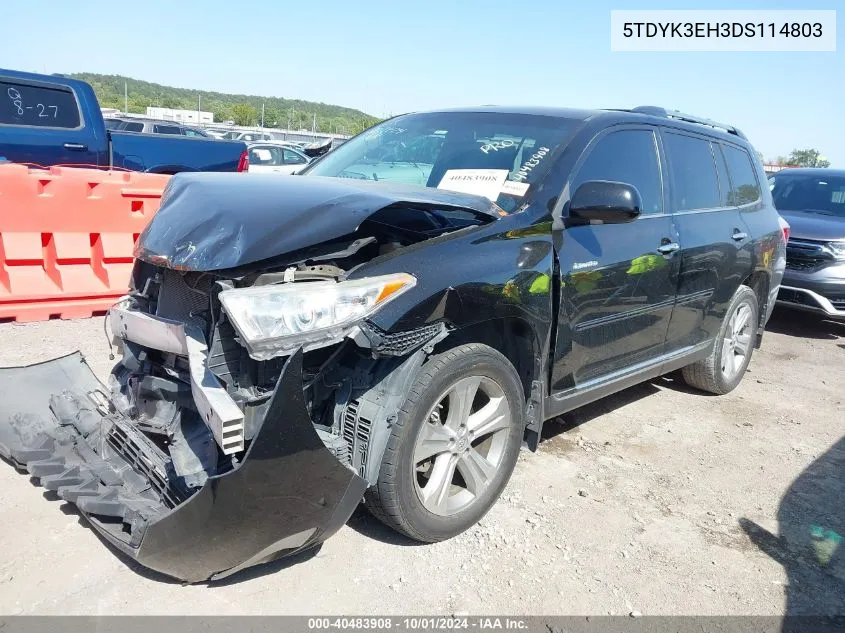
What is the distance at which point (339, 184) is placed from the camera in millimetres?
3242

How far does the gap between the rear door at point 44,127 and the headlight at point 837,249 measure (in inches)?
327

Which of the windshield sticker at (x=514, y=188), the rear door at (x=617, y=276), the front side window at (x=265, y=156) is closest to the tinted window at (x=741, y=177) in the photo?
the rear door at (x=617, y=276)

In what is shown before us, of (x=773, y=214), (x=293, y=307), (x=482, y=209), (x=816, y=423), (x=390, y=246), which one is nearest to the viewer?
(x=293, y=307)

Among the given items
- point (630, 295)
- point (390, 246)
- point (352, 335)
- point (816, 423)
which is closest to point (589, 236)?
point (630, 295)

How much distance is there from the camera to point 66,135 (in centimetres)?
757

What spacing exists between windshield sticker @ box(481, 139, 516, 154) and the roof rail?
1124 mm

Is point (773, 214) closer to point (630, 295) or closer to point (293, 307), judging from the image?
point (630, 295)

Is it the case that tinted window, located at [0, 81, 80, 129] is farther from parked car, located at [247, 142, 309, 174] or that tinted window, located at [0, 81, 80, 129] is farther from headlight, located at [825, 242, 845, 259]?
parked car, located at [247, 142, 309, 174]

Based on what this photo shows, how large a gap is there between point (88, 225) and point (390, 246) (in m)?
4.03

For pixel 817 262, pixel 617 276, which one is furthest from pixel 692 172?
pixel 817 262

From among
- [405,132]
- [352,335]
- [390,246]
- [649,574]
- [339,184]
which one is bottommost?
[649,574]

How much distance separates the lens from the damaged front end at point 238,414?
7.41 feet

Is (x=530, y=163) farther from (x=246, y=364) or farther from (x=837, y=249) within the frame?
(x=837, y=249)

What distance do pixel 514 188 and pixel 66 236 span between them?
412cm
